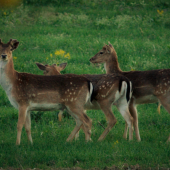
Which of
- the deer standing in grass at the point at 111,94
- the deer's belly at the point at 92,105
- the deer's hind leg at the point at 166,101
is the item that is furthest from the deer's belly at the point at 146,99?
the deer's belly at the point at 92,105

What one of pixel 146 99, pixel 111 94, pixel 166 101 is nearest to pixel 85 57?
pixel 146 99

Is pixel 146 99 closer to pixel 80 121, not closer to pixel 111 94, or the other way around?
pixel 111 94

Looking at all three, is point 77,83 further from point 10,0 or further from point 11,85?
point 10,0

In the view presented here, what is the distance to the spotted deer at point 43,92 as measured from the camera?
764 cm

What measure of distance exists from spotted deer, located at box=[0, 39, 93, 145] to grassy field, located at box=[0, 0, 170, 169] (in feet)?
1.98

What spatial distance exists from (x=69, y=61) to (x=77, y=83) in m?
5.50

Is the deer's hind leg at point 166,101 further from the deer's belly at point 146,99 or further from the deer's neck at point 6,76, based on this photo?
the deer's neck at point 6,76

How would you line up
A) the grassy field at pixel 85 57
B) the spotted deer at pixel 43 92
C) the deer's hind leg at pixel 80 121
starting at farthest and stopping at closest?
the deer's hind leg at pixel 80 121 → the spotted deer at pixel 43 92 → the grassy field at pixel 85 57

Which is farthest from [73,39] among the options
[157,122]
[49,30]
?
[157,122]

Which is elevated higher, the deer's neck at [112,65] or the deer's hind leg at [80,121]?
the deer's neck at [112,65]

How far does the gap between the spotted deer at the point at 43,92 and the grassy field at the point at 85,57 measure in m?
0.60

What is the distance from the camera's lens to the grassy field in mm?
6363

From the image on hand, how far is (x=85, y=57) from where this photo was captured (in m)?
13.6

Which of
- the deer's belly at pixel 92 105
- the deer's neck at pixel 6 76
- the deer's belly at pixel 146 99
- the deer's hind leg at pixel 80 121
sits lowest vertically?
the deer's hind leg at pixel 80 121
